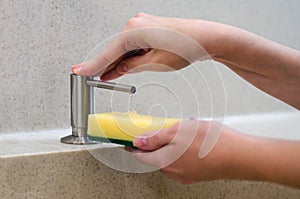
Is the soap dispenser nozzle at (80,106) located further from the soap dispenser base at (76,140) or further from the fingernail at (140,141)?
the fingernail at (140,141)

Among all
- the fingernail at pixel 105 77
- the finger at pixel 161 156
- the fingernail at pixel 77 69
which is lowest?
the finger at pixel 161 156

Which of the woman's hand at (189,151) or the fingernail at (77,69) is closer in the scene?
the woman's hand at (189,151)

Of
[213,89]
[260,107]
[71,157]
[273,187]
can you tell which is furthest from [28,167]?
[260,107]

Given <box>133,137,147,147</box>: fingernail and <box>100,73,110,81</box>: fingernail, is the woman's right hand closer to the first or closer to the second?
<box>100,73,110,81</box>: fingernail

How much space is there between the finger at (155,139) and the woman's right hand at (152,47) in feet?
0.35

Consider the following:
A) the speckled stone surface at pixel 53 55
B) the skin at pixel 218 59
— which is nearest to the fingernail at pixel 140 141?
the skin at pixel 218 59

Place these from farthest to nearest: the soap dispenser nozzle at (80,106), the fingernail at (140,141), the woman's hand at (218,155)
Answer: the soap dispenser nozzle at (80,106), the fingernail at (140,141), the woman's hand at (218,155)

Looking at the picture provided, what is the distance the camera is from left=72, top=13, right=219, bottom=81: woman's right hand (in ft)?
1.98

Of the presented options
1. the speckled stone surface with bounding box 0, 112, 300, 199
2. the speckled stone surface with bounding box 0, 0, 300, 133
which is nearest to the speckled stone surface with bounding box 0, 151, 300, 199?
the speckled stone surface with bounding box 0, 112, 300, 199

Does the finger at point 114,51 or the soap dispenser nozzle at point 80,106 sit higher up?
the finger at point 114,51

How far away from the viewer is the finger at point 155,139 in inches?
21.4

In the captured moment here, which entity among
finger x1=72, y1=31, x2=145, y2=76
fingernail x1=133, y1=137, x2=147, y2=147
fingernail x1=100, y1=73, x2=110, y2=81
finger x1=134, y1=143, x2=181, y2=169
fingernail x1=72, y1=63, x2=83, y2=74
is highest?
finger x1=72, y1=31, x2=145, y2=76

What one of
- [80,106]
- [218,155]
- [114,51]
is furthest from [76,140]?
[218,155]

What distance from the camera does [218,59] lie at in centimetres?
68
